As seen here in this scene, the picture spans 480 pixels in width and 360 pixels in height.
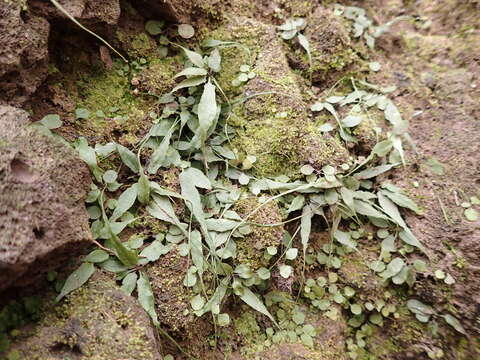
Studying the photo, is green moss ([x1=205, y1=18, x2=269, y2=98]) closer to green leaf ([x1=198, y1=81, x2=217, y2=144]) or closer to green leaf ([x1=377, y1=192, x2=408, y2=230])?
green leaf ([x1=198, y1=81, x2=217, y2=144])

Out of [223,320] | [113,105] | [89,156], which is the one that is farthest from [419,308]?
[113,105]

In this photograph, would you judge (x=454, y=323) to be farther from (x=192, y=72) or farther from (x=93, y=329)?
(x=192, y=72)

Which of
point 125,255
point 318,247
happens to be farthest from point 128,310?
point 318,247

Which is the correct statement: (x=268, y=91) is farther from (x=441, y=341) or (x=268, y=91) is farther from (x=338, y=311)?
(x=441, y=341)

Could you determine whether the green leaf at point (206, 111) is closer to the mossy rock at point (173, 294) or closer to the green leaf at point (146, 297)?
the mossy rock at point (173, 294)

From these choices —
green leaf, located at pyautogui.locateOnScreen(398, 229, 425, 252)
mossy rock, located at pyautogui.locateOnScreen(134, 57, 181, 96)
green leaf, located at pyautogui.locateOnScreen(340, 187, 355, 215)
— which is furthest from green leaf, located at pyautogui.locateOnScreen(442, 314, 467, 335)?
mossy rock, located at pyautogui.locateOnScreen(134, 57, 181, 96)
